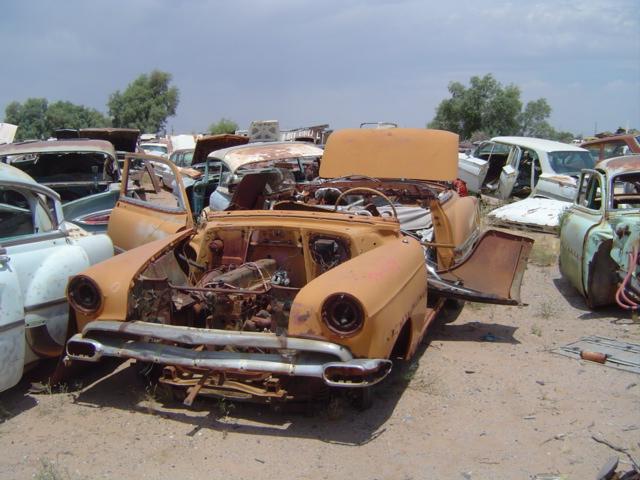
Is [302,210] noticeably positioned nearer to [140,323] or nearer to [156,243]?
[156,243]

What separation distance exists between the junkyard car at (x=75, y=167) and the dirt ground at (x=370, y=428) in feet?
11.2

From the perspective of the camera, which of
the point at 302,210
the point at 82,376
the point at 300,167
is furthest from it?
the point at 300,167

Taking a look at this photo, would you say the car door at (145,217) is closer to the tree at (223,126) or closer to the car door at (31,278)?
the car door at (31,278)

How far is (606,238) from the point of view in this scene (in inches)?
238

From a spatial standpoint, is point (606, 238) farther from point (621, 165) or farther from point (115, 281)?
point (115, 281)

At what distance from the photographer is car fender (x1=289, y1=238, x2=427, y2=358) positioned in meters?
3.53

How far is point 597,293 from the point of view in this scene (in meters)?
6.23

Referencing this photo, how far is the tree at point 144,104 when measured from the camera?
5091 cm

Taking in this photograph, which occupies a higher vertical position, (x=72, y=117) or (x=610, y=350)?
(x=72, y=117)

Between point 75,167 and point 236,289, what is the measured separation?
5869mm

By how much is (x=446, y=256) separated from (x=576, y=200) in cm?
255

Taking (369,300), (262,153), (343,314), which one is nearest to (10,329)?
(343,314)

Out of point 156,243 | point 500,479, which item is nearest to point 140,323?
point 156,243

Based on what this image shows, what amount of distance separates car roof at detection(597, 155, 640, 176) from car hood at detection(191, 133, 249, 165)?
7.75 m
